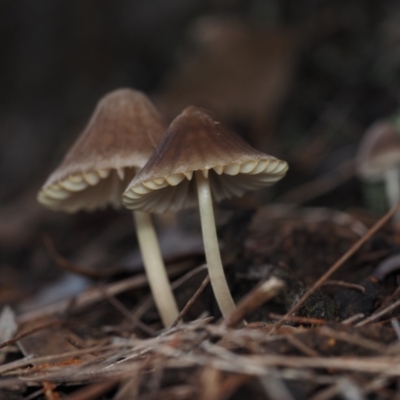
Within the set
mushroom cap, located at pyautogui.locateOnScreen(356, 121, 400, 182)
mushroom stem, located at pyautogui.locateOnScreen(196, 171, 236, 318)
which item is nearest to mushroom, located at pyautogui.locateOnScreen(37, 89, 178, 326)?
mushroom stem, located at pyautogui.locateOnScreen(196, 171, 236, 318)

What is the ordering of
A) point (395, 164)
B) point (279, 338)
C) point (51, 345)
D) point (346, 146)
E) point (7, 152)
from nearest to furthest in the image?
point (279, 338), point (51, 345), point (395, 164), point (346, 146), point (7, 152)

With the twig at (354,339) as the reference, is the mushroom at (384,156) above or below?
below

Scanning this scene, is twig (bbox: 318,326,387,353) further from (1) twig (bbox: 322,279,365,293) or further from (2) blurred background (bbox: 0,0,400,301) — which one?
(2) blurred background (bbox: 0,0,400,301)

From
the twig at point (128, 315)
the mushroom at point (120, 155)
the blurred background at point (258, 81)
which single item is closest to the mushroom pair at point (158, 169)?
the mushroom at point (120, 155)

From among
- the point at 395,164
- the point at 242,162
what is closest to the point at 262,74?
the point at 395,164

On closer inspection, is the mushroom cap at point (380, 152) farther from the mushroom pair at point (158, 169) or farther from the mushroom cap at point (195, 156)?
the mushroom cap at point (195, 156)

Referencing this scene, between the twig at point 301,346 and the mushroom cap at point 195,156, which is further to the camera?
the mushroom cap at point 195,156

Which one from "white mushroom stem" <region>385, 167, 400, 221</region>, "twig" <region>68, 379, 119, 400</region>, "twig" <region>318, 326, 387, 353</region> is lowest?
"white mushroom stem" <region>385, 167, 400, 221</region>

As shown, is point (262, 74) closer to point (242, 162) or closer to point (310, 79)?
point (310, 79)
